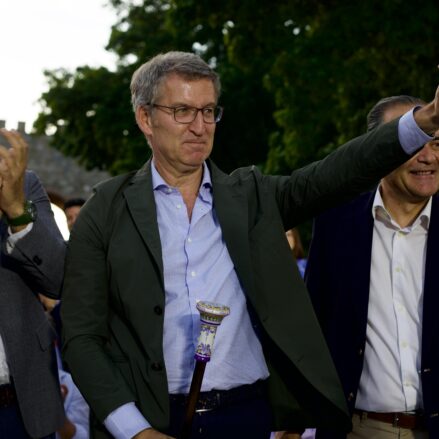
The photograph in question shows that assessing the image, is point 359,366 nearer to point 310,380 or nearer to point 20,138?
point 310,380

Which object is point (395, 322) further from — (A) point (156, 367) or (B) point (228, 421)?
(A) point (156, 367)

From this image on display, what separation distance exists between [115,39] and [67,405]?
24.8m

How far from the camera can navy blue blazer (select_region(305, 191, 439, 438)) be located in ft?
13.5

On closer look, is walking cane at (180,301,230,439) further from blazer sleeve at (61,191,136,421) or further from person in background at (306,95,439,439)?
person in background at (306,95,439,439)

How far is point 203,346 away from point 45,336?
0.94m

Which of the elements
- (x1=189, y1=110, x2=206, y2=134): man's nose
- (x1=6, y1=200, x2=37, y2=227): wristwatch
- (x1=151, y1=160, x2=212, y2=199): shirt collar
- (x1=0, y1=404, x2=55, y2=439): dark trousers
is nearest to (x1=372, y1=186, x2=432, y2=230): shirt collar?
(x1=151, y1=160, x2=212, y2=199): shirt collar

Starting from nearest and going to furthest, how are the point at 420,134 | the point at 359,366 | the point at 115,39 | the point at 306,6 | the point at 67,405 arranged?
1. the point at 420,134
2. the point at 359,366
3. the point at 67,405
4. the point at 306,6
5. the point at 115,39

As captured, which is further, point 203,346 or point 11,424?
point 11,424

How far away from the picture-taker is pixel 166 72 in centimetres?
379

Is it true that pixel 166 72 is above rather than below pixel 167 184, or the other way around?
above

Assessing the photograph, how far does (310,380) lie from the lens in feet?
11.8

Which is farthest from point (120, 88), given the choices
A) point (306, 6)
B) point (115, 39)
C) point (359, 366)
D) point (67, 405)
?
point (359, 366)

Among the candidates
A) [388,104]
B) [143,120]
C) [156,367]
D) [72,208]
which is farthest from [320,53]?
[156,367]

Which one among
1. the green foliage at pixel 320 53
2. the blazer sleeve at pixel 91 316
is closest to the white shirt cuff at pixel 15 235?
the blazer sleeve at pixel 91 316
